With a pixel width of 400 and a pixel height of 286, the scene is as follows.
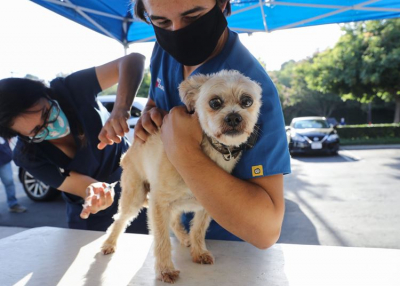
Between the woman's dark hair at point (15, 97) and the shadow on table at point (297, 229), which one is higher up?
the woman's dark hair at point (15, 97)

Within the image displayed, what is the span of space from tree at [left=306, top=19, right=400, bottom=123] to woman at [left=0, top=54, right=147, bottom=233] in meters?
19.8

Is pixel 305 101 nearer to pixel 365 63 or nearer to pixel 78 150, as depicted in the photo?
pixel 365 63

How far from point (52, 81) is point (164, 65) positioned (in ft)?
3.80

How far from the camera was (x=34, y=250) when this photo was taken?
173cm

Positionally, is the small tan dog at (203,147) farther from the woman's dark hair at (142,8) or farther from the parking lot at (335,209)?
the parking lot at (335,209)

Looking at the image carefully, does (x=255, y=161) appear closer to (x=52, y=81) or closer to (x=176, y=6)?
(x=176, y=6)

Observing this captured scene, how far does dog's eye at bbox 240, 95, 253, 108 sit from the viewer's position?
1.37 metres

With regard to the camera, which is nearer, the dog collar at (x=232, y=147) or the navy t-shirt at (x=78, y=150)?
the dog collar at (x=232, y=147)

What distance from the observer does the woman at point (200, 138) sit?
48.9 inches

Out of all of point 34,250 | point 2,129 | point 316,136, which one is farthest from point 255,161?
point 316,136

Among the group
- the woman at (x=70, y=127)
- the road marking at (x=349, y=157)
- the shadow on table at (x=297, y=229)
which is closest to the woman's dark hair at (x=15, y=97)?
the woman at (x=70, y=127)

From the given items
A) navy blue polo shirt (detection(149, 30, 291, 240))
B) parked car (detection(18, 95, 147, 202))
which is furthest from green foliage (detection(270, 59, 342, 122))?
navy blue polo shirt (detection(149, 30, 291, 240))

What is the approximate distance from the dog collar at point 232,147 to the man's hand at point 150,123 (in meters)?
0.28

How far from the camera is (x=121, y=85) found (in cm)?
227
